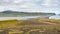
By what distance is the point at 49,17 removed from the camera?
2207 mm

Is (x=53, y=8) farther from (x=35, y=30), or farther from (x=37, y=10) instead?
(x=35, y=30)

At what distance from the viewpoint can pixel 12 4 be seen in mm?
2199

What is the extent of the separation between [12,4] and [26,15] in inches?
11.2

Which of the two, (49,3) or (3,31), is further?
(49,3)

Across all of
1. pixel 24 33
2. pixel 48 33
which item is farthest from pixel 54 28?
pixel 24 33

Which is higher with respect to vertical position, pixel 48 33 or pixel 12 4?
pixel 12 4

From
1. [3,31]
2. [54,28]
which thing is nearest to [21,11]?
[3,31]

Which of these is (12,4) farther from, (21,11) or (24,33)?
(24,33)

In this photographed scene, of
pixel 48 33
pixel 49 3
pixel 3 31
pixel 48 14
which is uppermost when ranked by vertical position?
pixel 49 3

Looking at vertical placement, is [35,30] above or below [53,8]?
below

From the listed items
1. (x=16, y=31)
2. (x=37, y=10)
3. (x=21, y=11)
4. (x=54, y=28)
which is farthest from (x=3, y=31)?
(x=54, y=28)

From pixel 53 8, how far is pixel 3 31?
0.87 metres

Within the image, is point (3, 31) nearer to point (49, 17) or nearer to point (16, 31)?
point (16, 31)

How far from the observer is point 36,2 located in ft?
7.26
